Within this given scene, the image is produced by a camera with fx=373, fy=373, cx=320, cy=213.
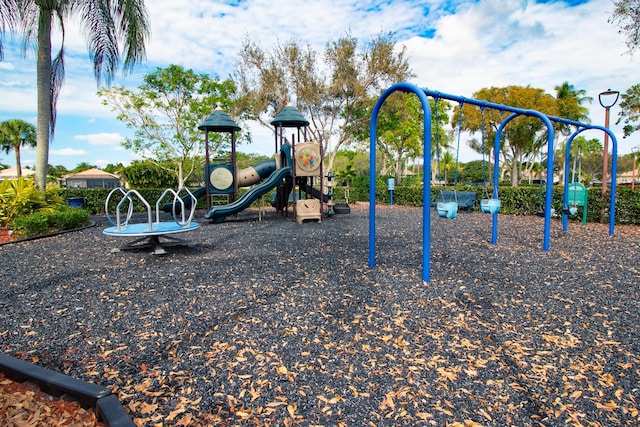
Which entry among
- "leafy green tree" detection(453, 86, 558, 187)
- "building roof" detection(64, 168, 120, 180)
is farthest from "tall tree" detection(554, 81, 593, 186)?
"building roof" detection(64, 168, 120, 180)

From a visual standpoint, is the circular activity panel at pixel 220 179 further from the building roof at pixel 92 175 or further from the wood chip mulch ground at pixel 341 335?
the building roof at pixel 92 175

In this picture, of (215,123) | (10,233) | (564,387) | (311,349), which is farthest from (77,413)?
(215,123)

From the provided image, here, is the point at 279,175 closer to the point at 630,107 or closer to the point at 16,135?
the point at 630,107

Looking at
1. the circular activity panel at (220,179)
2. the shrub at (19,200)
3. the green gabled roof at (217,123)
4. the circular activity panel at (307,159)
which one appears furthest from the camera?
the circular activity panel at (220,179)

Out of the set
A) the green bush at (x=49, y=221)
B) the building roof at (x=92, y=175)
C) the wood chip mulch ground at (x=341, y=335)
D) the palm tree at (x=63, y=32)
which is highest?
the palm tree at (x=63, y=32)

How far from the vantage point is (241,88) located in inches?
749

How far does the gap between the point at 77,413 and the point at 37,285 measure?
302cm

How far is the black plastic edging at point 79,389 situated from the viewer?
1.96m

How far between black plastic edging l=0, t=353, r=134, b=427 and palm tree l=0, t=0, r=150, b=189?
8.91 meters

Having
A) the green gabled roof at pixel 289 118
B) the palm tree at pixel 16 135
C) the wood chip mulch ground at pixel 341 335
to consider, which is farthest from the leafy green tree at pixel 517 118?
the palm tree at pixel 16 135

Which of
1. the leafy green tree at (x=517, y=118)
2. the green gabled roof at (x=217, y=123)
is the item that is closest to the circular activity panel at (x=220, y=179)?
the green gabled roof at (x=217, y=123)

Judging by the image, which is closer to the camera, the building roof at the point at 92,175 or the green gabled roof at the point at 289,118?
the green gabled roof at the point at 289,118

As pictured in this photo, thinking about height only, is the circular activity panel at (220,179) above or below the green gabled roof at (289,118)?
below

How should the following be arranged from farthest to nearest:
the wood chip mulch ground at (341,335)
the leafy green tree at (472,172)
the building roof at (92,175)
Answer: the leafy green tree at (472,172) < the building roof at (92,175) < the wood chip mulch ground at (341,335)
